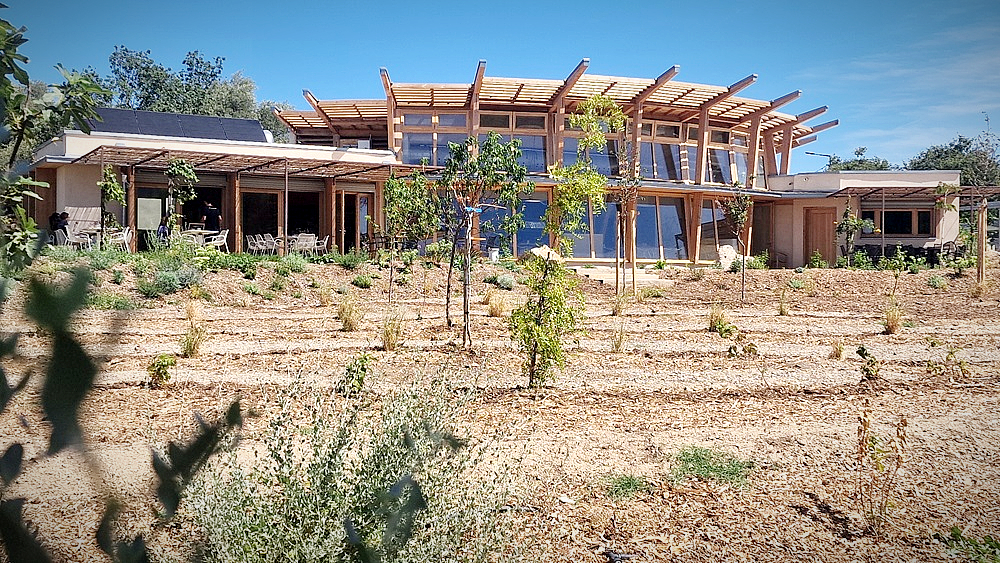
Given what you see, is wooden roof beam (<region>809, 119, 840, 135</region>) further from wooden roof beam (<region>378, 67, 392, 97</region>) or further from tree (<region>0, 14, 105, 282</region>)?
tree (<region>0, 14, 105, 282</region>)

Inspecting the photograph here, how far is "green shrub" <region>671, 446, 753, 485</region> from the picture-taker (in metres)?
4.57

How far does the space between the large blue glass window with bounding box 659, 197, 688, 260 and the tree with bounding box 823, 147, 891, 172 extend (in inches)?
1218

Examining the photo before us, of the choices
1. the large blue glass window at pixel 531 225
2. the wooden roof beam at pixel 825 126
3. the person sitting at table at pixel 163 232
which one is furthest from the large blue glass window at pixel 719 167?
the person sitting at table at pixel 163 232

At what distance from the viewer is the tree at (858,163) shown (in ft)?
183

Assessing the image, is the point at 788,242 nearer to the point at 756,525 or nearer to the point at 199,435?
the point at 756,525

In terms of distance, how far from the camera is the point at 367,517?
9.00ft

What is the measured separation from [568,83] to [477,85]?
120 inches

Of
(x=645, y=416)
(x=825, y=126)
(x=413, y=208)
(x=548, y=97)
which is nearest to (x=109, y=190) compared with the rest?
(x=413, y=208)

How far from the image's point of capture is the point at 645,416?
20.1 feet

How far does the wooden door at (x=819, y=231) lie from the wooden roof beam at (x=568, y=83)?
1142cm

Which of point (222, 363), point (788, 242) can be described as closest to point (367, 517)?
point (222, 363)

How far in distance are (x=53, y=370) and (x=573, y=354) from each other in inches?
342

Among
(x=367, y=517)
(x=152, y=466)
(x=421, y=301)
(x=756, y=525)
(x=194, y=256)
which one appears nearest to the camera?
→ (x=152, y=466)

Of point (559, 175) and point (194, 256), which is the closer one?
point (559, 175)
